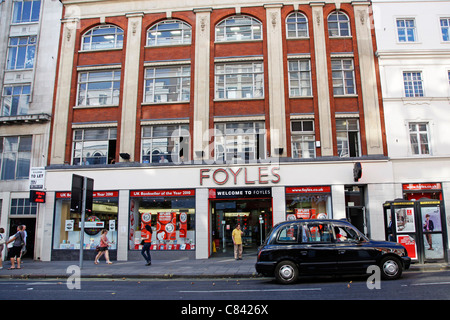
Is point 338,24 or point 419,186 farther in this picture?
point 338,24

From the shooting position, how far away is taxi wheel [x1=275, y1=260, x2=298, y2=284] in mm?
9945

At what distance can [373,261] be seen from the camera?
989 centimetres

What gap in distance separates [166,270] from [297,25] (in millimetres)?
15604

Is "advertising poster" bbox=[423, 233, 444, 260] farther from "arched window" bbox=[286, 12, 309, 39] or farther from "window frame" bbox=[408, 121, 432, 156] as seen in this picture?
"arched window" bbox=[286, 12, 309, 39]

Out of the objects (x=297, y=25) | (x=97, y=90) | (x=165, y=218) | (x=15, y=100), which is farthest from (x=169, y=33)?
(x=165, y=218)

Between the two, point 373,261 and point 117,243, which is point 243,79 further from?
point 373,261

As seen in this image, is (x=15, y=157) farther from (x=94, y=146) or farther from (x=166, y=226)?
(x=166, y=226)

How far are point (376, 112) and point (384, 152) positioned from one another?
2228mm

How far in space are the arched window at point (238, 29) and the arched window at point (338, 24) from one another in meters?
4.18

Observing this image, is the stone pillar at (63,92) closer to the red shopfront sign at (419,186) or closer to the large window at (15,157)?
the large window at (15,157)

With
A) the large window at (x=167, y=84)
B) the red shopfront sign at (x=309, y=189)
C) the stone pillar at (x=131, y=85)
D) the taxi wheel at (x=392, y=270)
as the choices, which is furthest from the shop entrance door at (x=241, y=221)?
the taxi wheel at (x=392, y=270)

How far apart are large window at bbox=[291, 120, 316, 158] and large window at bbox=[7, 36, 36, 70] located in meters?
16.9

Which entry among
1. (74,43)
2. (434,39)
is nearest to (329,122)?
(434,39)

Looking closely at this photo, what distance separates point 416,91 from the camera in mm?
18578
